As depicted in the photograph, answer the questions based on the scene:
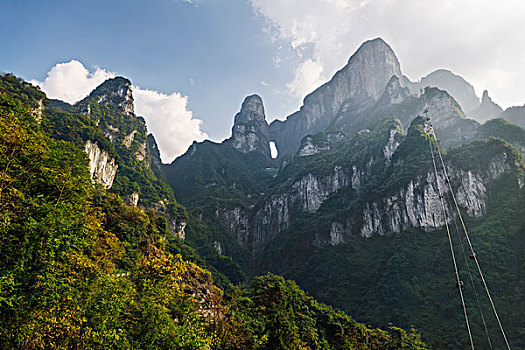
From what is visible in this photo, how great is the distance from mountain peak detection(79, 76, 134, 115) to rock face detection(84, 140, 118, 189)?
144 feet

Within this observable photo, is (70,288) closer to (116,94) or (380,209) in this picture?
(380,209)

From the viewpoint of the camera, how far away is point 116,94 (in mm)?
105375

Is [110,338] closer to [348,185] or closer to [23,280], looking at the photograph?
[23,280]

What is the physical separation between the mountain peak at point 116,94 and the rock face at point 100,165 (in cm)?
4391

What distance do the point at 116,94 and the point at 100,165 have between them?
57.1 meters

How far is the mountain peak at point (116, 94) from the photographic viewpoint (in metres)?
99.8

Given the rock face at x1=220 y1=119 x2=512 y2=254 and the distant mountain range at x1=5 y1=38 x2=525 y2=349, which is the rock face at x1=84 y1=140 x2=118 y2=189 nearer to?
the distant mountain range at x1=5 y1=38 x2=525 y2=349

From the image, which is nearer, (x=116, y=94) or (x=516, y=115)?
(x=116, y=94)

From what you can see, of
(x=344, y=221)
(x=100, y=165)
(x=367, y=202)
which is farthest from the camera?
(x=344, y=221)

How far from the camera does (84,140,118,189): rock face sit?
56.4 metres

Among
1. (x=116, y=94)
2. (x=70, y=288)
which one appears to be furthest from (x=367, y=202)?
(x=116, y=94)

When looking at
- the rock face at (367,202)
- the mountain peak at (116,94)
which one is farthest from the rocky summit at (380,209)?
the mountain peak at (116,94)

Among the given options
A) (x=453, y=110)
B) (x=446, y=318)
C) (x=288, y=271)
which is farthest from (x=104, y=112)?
(x=453, y=110)

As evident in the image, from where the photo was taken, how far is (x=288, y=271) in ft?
305
